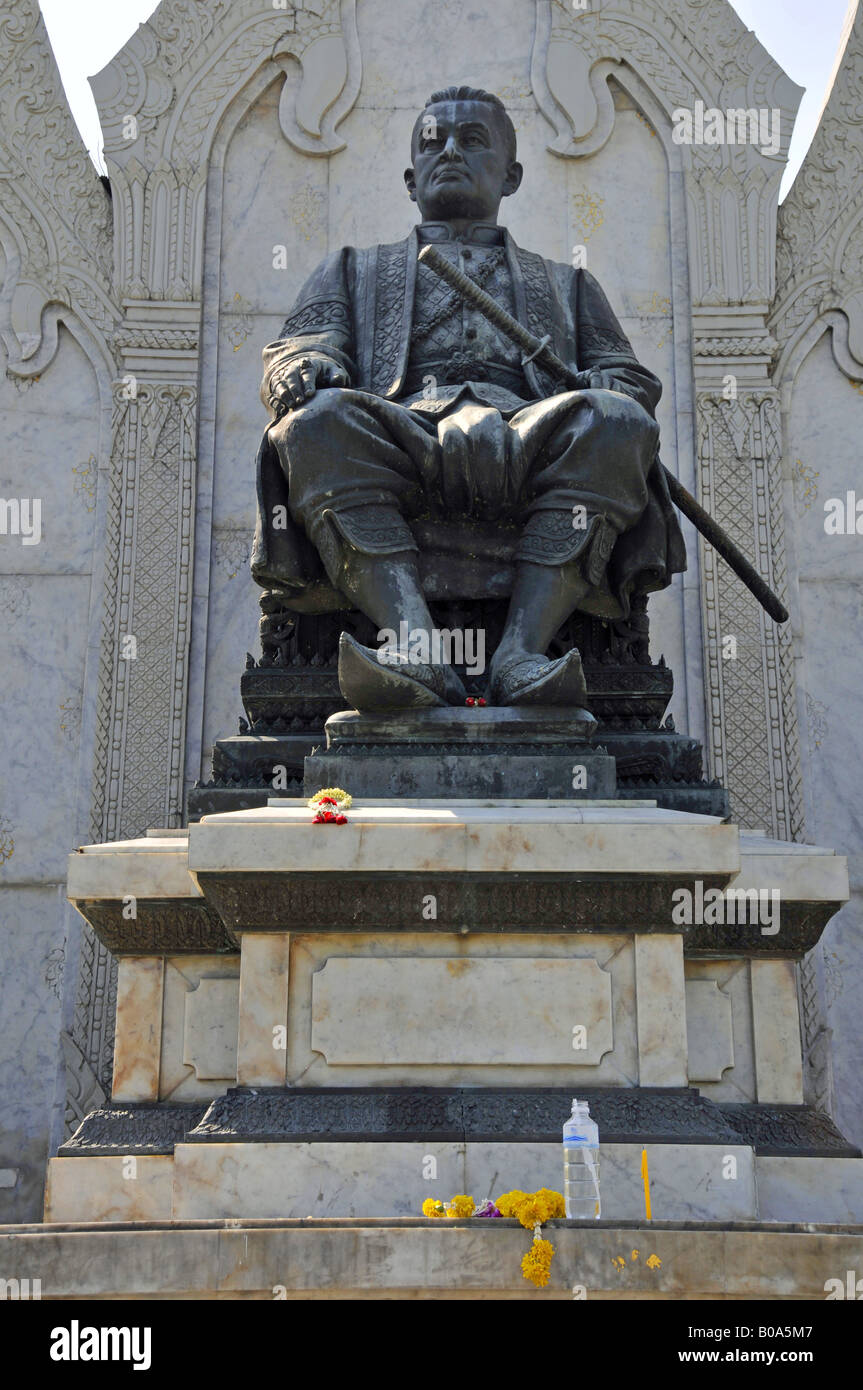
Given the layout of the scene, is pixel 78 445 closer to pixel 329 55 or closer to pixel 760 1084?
pixel 329 55

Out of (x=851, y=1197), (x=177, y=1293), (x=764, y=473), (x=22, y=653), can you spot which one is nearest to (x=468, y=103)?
(x=764, y=473)

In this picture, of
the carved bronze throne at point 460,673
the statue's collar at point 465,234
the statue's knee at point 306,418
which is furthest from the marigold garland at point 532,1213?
the statue's collar at point 465,234

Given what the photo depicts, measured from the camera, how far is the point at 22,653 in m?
7.83

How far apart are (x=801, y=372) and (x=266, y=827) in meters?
5.60

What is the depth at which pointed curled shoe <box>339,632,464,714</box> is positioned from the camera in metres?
4.26

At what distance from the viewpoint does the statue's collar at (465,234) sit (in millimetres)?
5863

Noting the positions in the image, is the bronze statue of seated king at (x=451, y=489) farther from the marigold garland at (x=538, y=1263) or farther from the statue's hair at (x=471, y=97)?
the marigold garland at (x=538, y=1263)

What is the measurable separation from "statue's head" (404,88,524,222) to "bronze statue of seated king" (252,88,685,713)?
39 cm

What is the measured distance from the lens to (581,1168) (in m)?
3.33

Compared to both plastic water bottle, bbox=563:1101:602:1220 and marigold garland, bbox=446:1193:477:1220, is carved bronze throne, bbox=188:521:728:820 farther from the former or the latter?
marigold garland, bbox=446:1193:477:1220

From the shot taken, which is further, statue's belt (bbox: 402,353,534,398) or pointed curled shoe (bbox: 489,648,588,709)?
statue's belt (bbox: 402,353,534,398)

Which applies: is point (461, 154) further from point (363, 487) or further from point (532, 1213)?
point (532, 1213)

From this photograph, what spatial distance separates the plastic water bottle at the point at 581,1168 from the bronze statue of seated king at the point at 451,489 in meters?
1.38

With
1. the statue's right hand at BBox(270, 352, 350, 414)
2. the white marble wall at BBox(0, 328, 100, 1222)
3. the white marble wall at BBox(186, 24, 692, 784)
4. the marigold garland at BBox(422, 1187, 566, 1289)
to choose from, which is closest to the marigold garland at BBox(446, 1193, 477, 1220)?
the marigold garland at BBox(422, 1187, 566, 1289)
